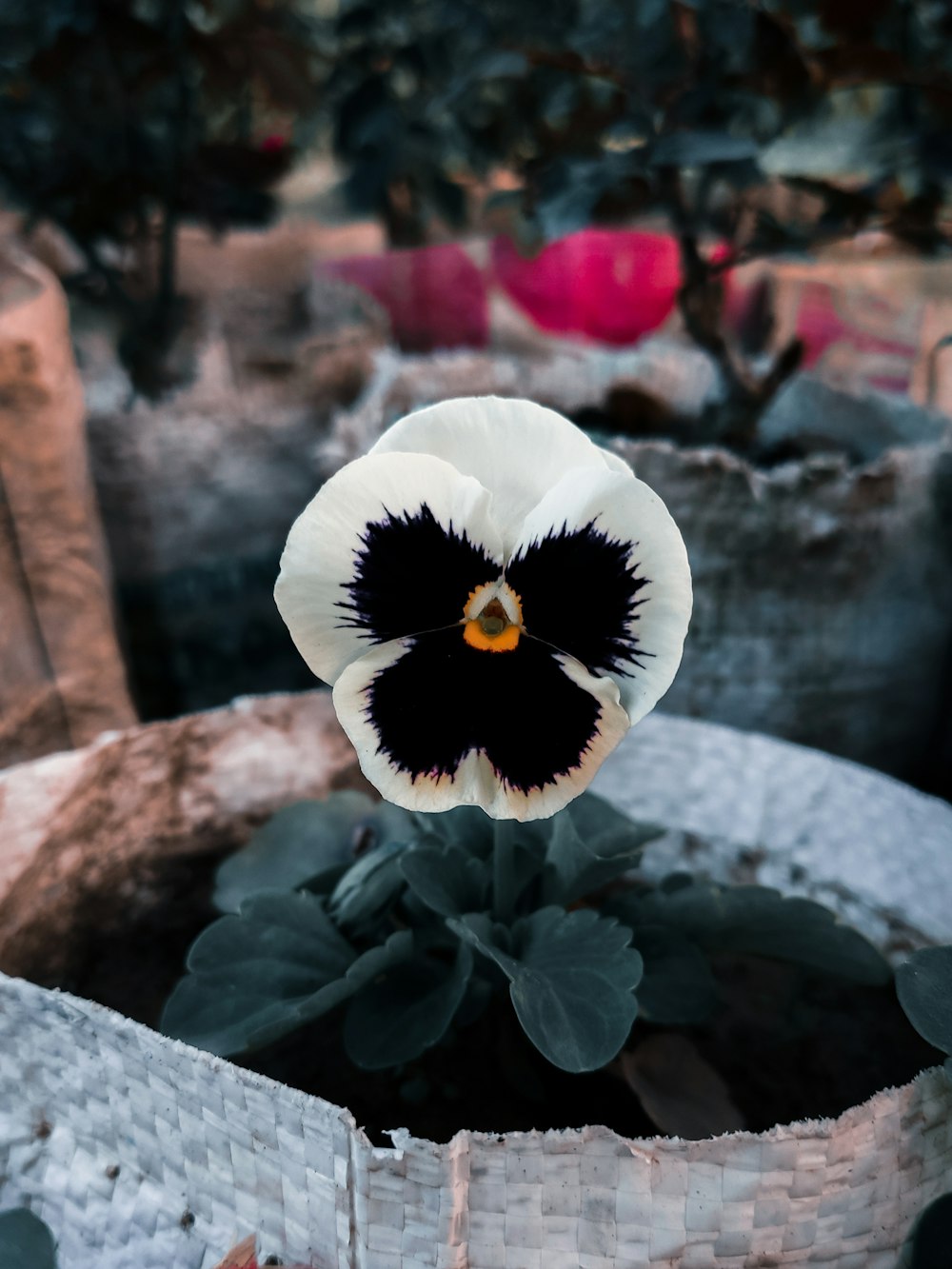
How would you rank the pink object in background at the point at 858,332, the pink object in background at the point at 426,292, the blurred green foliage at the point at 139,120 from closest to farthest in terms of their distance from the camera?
1. the blurred green foliage at the point at 139,120
2. the pink object in background at the point at 858,332
3. the pink object in background at the point at 426,292

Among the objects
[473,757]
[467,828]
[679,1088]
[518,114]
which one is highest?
[518,114]

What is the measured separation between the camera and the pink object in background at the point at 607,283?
146 centimetres

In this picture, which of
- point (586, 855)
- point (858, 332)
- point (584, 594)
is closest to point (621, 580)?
point (584, 594)

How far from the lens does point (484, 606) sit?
0.38 meters

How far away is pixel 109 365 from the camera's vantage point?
145 cm

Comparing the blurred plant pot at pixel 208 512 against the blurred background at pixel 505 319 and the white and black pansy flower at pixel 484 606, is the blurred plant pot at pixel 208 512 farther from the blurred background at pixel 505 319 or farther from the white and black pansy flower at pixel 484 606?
the white and black pansy flower at pixel 484 606

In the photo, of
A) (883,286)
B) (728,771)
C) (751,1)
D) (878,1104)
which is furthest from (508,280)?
(878,1104)

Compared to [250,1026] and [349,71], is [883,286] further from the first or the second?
[250,1026]

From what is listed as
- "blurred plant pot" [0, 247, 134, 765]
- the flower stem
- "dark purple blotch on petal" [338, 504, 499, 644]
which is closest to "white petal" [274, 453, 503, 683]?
"dark purple blotch on petal" [338, 504, 499, 644]

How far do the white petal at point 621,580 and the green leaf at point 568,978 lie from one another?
117 mm

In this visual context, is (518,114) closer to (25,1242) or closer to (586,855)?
(586,855)

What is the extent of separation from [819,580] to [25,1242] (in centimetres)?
70

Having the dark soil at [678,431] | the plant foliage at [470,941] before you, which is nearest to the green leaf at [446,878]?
the plant foliage at [470,941]

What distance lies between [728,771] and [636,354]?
0.67 metres
